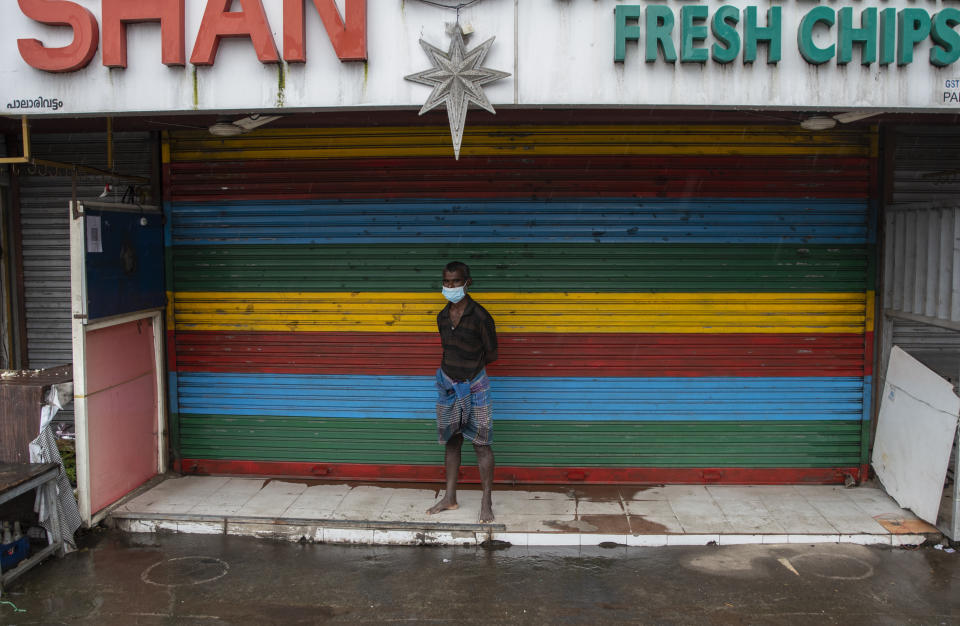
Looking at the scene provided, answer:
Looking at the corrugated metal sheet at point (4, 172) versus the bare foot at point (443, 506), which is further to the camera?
the corrugated metal sheet at point (4, 172)

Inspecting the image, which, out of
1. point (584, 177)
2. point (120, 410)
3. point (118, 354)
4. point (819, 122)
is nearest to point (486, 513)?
point (584, 177)

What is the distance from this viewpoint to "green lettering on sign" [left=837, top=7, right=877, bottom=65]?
5309 millimetres

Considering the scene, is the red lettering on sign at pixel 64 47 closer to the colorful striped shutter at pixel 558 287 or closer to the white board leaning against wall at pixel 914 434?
the colorful striped shutter at pixel 558 287

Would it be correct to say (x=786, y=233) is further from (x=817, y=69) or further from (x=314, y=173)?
(x=314, y=173)

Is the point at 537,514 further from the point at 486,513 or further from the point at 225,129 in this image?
the point at 225,129

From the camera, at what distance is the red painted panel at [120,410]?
6340 mm

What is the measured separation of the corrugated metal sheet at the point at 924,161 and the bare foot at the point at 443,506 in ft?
15.5

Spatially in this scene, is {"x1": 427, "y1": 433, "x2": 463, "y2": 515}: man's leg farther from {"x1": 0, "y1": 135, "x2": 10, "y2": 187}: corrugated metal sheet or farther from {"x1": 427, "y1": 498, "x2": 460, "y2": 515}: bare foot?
{"x1": 0, "y1": 135, "x2": 10, "y2": 187}: corrugated metal sheet

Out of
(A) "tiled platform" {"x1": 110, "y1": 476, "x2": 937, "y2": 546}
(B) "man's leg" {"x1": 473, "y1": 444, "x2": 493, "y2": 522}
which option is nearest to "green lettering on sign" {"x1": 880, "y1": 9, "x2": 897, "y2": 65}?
(A) "tiled platform" {"x1": 110, "y1": 476, "x2": 937, "y2": 546}

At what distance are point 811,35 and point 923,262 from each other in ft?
7.53

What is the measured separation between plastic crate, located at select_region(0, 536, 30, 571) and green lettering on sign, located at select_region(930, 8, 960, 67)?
725cm

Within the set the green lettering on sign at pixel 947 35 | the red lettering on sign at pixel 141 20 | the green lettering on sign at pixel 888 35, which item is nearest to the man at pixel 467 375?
the red lettering on sign at pixel 141 20

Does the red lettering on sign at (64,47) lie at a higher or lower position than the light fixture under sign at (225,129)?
higher

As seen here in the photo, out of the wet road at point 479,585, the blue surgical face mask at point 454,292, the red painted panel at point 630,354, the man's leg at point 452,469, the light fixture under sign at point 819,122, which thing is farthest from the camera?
the red painted panel at point 630,354
